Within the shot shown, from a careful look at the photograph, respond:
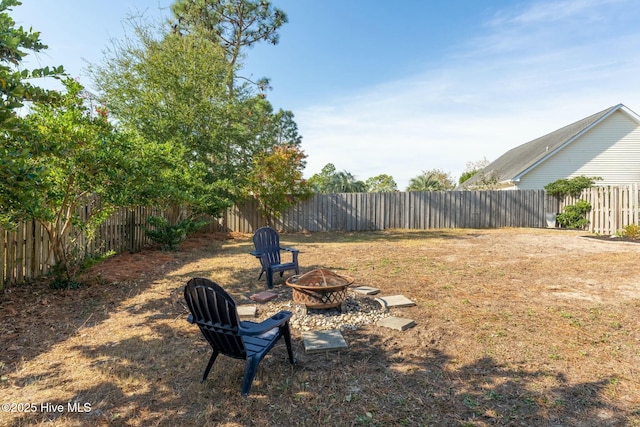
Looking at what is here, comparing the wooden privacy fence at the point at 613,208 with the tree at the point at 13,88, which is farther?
the wooden privacy fence at the point at 613,208

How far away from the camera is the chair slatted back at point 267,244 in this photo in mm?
5094

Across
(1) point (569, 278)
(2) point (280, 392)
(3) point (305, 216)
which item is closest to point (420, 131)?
(3) point (305, 216)

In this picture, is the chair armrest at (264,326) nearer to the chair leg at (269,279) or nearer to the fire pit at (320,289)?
the fire pit at (320,289)

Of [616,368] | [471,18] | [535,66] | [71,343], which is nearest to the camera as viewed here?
[616,368]

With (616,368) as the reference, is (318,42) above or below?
above

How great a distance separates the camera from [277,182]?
12.5 m

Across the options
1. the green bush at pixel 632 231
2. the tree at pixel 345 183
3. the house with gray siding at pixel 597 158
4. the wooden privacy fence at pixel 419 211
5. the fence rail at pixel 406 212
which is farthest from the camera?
the tree at pixel 345 183

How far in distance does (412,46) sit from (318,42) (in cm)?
323

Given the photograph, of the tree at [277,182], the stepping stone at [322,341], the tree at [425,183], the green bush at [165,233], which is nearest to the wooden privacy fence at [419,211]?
the tree at [277,182]

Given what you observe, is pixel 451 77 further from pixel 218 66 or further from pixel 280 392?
pixel 280 392

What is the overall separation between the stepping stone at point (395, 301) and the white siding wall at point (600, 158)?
602 inches

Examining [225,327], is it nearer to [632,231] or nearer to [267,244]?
[267,244]

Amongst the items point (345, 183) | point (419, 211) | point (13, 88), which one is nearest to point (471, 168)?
point (345, 183)

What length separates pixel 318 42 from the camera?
11320 mm
